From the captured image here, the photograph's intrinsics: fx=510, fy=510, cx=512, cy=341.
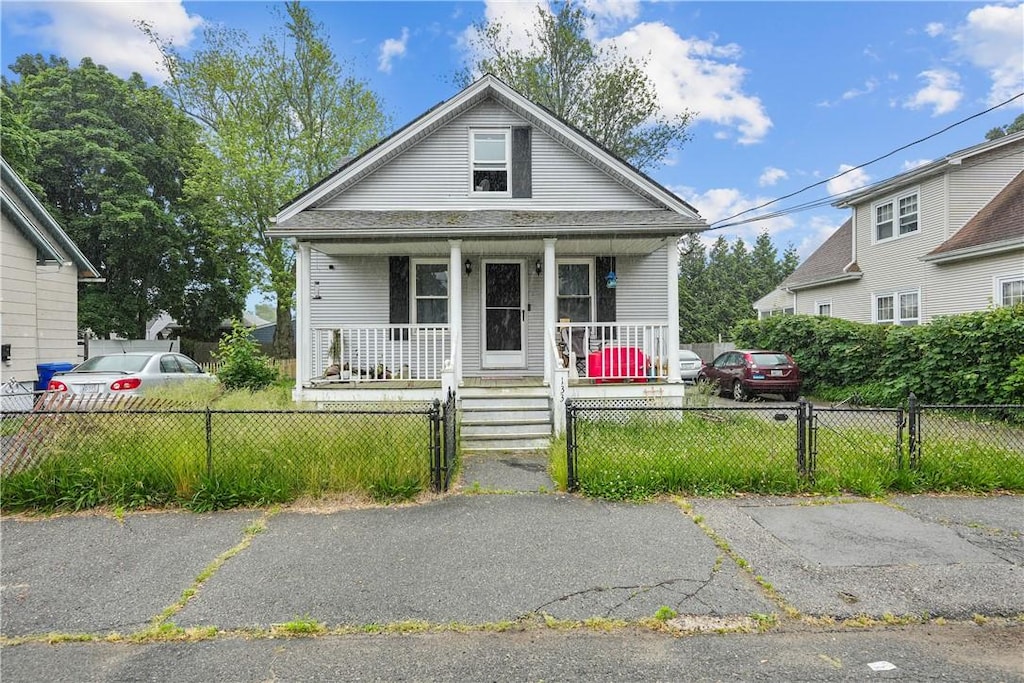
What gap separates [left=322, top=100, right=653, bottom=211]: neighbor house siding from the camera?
1046 centimetres

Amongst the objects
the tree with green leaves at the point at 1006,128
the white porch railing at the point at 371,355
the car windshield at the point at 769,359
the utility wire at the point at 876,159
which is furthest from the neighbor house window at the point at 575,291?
the tree with green leaves at the point at 1006,128

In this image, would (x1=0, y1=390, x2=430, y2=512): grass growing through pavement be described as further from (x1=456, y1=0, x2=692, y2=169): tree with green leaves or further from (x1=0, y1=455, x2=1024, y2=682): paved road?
(x1=456, y1=0, x2=692, y2=169): tree with green leaves

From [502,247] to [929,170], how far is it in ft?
41.3

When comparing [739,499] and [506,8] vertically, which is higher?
[506,8]

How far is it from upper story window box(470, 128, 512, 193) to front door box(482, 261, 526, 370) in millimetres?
1609

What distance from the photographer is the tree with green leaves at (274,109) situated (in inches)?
886

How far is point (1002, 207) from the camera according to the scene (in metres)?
13.4

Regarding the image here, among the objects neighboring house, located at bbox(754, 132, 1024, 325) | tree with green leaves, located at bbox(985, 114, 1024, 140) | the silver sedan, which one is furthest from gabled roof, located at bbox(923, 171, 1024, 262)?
tree with green leaves, located at bbox(985, 114, 1024, 140)

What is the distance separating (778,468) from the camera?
5.48 m

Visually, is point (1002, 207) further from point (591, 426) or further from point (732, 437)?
point (591, 426)

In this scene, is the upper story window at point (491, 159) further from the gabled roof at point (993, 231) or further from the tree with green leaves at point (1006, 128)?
the tree with green leaves at point (1006, 128)

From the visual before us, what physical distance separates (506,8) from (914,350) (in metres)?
20.2

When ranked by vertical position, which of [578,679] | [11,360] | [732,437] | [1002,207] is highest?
[1002,207]

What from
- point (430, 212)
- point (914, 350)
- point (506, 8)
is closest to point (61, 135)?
point (506, 8)
